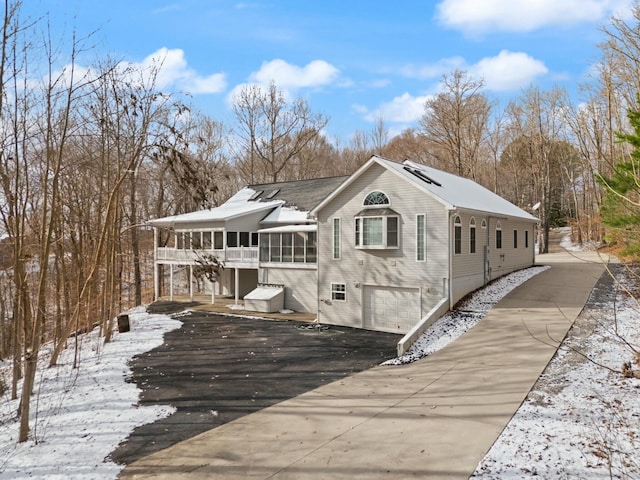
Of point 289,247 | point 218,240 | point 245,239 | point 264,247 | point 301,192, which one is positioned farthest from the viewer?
point 301,192

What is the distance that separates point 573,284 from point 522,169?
28139 mm

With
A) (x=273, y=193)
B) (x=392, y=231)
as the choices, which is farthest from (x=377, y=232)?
(x=273, y=193)

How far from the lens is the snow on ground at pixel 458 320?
12438 mm

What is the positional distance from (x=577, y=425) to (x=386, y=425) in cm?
302

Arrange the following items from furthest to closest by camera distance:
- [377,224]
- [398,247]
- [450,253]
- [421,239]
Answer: [377,224] → [398,247] → [421,239] → [450,253]

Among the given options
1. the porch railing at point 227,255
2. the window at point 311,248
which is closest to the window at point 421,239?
the window at point 311,248

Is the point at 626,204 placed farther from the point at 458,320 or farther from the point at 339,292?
the point at 339,292

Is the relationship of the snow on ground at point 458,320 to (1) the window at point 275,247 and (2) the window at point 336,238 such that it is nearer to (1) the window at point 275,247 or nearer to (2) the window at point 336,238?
(2) the window at point 336,238

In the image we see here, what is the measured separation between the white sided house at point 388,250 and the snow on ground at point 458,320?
305 mm

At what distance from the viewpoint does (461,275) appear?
16516 millimetres

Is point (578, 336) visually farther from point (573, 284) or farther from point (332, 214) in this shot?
point (332, 214)

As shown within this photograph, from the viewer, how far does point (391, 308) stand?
17047 millimetres

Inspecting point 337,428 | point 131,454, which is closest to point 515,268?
point 337,428

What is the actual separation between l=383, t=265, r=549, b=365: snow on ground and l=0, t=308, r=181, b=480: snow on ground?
6684 millimetres
